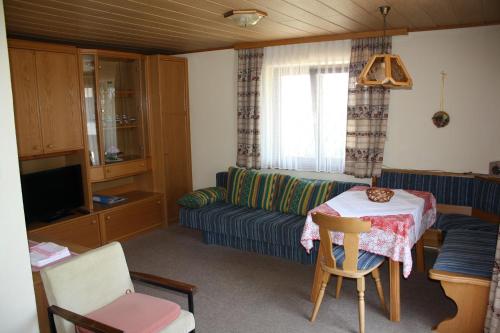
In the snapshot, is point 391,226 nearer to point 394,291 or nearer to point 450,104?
point 394,291

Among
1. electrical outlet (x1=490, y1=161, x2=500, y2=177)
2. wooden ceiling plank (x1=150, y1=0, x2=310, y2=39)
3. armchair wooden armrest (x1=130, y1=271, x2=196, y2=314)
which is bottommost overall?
armchair wooden armrest (x1=130, y1=271, x2=196, y2=314)

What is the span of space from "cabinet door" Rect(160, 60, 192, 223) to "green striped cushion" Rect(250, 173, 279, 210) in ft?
4.01

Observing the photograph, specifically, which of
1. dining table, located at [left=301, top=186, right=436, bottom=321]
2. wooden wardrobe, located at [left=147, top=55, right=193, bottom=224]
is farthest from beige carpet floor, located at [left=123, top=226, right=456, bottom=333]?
wooden wardrobe, located at [left=147, top=55, right=193, bottom=224]

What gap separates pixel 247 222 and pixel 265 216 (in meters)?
0.22

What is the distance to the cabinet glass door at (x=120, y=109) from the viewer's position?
473 centimetres

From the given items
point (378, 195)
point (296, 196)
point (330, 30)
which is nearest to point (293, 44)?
point (330, 30)

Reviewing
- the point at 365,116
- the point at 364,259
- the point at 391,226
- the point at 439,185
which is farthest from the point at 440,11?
the point at 364,259

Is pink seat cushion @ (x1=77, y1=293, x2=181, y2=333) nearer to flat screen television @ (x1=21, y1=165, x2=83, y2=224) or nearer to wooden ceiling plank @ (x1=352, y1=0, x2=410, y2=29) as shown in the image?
flat screen television @ (x1=21, y1=165, x2=83, y2=224)

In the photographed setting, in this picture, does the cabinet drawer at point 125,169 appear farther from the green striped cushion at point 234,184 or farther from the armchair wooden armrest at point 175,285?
the armchair wooden armrest at point 175,285

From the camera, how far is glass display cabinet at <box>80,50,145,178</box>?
450 cm

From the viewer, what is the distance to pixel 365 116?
4.24 m

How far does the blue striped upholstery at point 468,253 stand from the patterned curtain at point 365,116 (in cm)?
110

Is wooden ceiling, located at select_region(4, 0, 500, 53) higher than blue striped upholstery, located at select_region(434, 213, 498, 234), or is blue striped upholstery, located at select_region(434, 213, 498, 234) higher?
wooden ceiling, located at select_region(4, 0, 500, 53)

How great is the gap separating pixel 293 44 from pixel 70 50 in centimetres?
233
